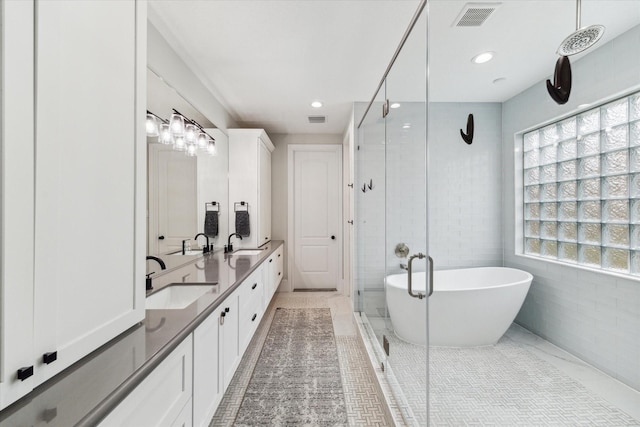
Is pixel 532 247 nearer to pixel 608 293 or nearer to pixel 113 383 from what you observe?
pixel 608 293

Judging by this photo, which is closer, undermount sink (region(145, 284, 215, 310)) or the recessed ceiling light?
undermount sink (region(145, 284, 215, 310))

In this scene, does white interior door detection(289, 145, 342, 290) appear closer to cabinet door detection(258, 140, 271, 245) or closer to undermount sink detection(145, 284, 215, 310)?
cabinet door detection(258, 140, 271, 245)

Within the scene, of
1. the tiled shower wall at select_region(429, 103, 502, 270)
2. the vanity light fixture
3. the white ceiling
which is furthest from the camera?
the vanity light fixture

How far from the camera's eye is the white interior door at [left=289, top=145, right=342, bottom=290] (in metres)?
4.71

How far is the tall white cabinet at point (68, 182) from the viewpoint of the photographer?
616mm

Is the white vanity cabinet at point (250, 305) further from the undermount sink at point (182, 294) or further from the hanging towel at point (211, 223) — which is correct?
the hanging towel at point (211, 223)

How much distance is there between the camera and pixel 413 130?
1741mm

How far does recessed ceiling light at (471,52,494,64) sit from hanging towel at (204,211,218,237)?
2.77 meters

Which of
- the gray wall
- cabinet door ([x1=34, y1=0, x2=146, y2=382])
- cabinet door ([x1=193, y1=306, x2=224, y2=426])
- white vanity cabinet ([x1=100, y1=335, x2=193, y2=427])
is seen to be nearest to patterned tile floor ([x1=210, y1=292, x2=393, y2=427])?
cabinet door ([x1=193, y1=306, x2=224, y2=426])

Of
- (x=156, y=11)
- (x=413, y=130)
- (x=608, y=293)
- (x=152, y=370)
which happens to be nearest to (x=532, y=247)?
(x=608, y=293)

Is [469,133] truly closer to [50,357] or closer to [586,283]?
[586,283]

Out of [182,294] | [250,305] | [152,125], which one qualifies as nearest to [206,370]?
[182,294]

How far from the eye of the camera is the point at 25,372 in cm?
63

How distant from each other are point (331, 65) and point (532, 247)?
2064 mm
